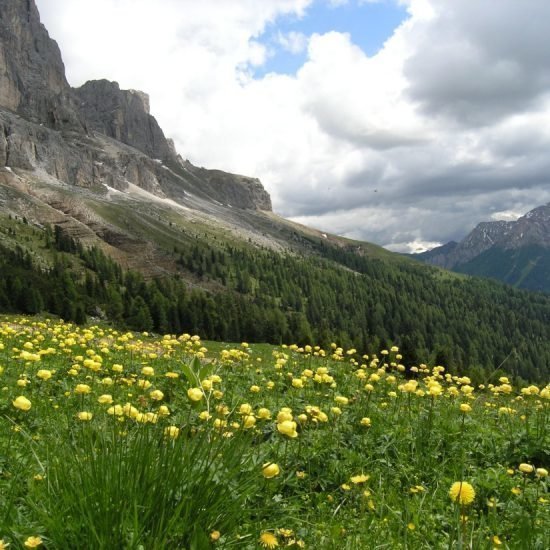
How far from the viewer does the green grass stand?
2.83m

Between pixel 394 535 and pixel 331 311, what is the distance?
7597 inches

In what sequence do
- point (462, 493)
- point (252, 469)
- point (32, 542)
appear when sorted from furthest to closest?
1. point (252, 469)
2. point (462, 493)
3. point (32, 542)

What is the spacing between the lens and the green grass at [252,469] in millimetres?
2830

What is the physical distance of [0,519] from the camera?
2938 millimetres

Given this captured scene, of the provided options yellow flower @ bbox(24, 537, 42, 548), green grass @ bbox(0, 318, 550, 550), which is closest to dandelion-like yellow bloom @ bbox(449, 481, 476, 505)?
green grass @ bbox(0, 318, 550, 550)

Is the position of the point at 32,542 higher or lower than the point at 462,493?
lower

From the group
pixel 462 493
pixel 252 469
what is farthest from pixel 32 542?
pixel 462 493

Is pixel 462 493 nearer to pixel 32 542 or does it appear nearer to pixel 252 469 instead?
pixel 252 469

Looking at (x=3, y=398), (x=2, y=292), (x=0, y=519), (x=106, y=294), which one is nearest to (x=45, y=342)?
(x=3, y=398)

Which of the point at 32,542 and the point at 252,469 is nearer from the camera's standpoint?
the point at 32,542

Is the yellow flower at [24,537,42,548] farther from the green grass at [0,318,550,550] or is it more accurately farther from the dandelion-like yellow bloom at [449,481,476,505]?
the dandelion-like yellow bloom at [449,481,476,505]

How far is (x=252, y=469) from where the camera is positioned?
358cm

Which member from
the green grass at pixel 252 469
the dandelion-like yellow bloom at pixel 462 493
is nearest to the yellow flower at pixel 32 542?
the green grass at pixel 252 469

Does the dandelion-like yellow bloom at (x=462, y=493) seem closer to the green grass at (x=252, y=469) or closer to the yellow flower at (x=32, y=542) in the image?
the green grass at (x=252, y=469)
